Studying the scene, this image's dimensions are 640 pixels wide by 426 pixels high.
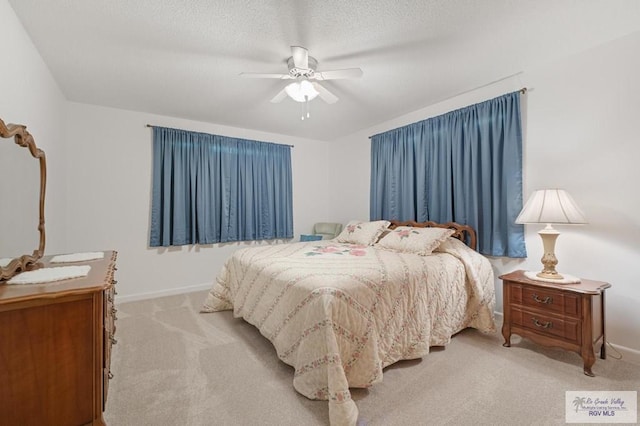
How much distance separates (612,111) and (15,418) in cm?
418

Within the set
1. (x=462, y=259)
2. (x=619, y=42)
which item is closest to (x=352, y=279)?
(x=462, y=259)

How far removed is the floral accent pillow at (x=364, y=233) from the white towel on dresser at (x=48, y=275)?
270cm

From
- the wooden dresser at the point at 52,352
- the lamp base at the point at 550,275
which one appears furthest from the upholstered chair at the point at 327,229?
the wooden dresser at the point at 52,352

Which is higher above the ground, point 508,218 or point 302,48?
point 302,48

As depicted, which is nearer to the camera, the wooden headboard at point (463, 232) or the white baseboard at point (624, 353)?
the white baseboard at point (624, 353)

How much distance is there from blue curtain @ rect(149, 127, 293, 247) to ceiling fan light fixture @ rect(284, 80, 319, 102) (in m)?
2.11

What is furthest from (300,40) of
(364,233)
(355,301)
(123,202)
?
(123,202)

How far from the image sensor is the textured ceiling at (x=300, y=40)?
184cm

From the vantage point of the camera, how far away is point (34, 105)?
2283 millimetres

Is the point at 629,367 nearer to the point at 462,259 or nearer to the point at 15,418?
the point at 462,259

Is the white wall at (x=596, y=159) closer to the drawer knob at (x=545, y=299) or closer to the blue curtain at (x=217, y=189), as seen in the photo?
the drawer knob at (x=545, y=299)

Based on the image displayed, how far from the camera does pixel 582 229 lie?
2.43 m

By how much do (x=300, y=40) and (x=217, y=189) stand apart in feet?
8.91

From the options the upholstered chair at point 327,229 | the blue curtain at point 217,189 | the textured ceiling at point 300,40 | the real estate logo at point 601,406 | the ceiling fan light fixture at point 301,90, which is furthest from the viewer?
the upholstered chair at point 327,229
